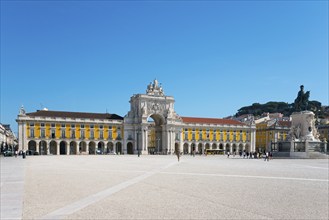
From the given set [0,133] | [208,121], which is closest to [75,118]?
[0,133]

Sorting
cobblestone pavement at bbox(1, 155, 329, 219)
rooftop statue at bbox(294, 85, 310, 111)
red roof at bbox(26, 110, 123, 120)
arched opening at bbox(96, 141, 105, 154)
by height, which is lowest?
arched opening at bbox(96, 141, 105, 154)

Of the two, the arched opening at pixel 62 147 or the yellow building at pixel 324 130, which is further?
the yellow building at pixel 324 130

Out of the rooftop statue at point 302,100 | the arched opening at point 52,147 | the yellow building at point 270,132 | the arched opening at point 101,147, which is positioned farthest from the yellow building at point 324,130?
the arched opening at point 52,147

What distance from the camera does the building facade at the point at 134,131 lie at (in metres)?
77.8

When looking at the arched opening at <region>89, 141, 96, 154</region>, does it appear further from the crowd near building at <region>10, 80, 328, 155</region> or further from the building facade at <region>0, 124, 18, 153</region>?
the building facade at <region>0, 124, 18, 153</region>

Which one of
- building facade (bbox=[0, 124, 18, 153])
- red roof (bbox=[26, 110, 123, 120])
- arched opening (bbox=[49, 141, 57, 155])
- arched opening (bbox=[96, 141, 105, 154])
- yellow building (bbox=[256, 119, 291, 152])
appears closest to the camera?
arched opening (bbox=[49, 141, 57, 155])

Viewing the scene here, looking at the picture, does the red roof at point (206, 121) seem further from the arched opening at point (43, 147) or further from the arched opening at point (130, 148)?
the arched opening at point (43, 147)

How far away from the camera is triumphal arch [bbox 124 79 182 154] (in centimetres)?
8550

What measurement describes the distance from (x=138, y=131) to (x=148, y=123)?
14.0 ft

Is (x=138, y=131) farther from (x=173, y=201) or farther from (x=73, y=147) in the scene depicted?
(x=173, y=201)

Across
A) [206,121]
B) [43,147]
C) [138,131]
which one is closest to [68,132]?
[43,147]

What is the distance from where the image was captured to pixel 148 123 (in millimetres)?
89125

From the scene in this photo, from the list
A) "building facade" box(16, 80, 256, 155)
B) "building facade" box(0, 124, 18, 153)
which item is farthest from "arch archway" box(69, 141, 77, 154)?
"building facade" box(0, 124, 18, 153)

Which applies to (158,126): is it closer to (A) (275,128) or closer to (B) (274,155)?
(A) (275,128)
